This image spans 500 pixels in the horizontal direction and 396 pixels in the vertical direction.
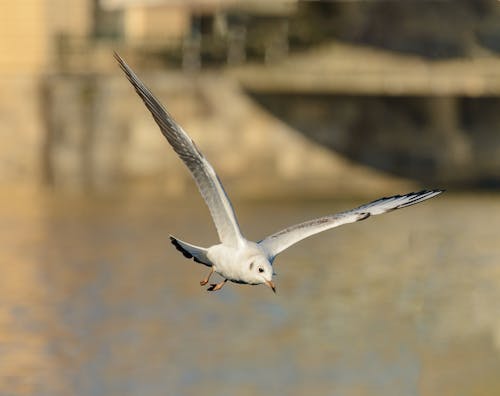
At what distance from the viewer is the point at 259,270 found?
14.5 meters

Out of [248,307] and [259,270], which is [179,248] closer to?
[259,270]

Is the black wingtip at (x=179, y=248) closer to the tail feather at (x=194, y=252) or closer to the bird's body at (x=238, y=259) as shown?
the tail feather at (x=194, y=252)

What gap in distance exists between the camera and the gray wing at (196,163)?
569 inches

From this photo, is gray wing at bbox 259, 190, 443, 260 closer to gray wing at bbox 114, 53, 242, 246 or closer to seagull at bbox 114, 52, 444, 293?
seagull at bbox 114, 52, 444, 293

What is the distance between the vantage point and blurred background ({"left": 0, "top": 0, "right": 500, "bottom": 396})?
2784 centimetres

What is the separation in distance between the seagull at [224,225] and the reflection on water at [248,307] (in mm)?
5617

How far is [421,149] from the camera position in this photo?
4403cm

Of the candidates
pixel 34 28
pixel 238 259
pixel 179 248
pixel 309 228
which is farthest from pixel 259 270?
pixel 34 28

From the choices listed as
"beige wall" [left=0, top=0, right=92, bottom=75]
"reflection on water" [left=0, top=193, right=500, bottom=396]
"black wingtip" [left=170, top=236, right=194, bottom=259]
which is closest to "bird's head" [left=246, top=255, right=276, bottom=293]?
"black wingtip" [left=170, top=236, right=194, bottom=259]

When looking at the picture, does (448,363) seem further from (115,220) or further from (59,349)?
(115,220)

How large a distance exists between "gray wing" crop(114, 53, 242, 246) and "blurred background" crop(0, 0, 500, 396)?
10.1 m

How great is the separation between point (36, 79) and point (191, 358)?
21.8m

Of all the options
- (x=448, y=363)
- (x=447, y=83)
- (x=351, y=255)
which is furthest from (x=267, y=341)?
(x=447, y=83)

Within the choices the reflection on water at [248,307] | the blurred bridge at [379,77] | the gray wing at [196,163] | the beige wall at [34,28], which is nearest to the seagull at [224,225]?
the gray wing at [196,163]
